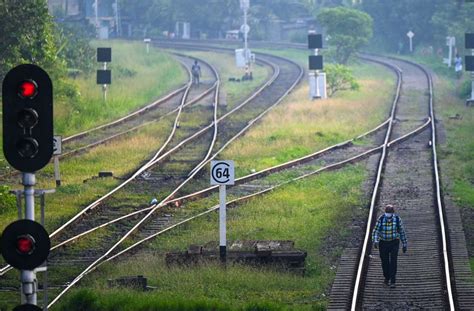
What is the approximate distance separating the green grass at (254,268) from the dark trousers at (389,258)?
2.70ft

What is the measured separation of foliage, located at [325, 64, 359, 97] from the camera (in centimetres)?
4625

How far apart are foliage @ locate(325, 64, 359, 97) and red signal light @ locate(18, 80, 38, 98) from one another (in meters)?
36.8

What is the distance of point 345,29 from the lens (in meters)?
59.6

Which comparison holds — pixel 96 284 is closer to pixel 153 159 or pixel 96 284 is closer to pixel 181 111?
pixel 153 159

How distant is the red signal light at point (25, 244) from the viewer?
942cm

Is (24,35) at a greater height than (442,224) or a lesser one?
greater

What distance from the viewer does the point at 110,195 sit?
2323cm

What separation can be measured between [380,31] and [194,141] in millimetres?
45094

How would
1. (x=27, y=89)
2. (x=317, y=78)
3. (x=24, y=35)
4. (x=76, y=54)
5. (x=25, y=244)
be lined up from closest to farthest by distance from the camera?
1. (x=25, y=244)
2. (x=27, y=89)
3. (x=24, y=35)
4. (x=317, y=78)
5. (x=76, y=54)

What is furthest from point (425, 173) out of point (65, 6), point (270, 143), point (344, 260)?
point (65, 6)

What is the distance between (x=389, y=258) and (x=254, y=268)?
6.42 feet

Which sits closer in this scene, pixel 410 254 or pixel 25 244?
pixel 25 244

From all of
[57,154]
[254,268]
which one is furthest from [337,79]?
[254,268]

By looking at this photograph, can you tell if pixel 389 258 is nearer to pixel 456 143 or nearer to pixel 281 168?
pixel 281 168
